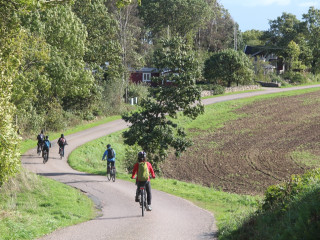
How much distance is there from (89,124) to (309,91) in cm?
3947

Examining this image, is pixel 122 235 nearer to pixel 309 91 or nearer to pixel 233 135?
pixel 233 135

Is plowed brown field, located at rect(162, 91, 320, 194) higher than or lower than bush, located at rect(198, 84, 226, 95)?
lower

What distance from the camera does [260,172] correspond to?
2883cm

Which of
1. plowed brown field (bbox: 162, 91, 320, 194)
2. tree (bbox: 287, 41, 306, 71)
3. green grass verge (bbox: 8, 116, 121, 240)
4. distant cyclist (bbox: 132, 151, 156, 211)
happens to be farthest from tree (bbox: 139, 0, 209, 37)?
distant cyclist (bbox: 132, 151, 156, 211)

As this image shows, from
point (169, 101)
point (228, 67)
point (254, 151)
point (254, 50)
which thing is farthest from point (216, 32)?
point (169, 101)

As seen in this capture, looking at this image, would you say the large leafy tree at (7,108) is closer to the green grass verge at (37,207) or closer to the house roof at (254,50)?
the green grass verge at (37,207)

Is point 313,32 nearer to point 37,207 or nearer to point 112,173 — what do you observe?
point 112,173

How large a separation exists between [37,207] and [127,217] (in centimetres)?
320

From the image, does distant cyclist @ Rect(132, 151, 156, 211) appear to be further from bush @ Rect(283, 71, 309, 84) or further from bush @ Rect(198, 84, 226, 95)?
bush @ Rect(283, 71, 309, 84)

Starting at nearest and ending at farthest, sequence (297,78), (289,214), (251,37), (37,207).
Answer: (289,214), (37,207), (297,78), (251,37)

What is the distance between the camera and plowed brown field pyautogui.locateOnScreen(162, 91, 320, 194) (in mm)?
27562

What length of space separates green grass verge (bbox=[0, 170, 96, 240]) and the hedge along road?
49 cm

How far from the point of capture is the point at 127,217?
546 inches

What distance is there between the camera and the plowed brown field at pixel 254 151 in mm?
27562
